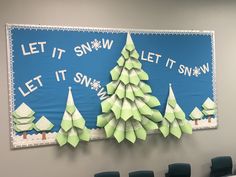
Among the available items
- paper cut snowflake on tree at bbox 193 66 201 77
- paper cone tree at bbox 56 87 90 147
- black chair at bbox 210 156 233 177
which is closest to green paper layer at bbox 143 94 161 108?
paper cut snowflake on tree at bbox 193 66 201 77

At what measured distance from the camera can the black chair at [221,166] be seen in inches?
165

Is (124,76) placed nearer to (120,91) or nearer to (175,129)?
(120,91)

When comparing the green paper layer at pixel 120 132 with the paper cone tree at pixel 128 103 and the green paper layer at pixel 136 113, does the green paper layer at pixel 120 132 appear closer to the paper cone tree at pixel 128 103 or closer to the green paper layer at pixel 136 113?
the paper cone tree at pixel 128 103

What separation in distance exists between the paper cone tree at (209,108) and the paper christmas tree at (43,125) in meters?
2.04

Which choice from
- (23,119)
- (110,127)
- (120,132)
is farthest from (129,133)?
(23,119)

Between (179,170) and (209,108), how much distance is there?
37.4 inches

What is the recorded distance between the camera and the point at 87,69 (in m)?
3.73

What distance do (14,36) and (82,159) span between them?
156cm

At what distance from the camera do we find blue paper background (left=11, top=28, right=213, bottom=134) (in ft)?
11.4

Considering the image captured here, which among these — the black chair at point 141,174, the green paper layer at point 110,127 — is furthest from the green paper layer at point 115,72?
the black chair at point 141,174

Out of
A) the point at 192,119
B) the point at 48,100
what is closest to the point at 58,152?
the point at 48,100

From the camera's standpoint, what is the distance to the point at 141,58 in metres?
3.98

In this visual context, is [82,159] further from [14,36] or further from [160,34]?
[160,34]

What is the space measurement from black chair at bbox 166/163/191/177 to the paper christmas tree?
5.06 ft
